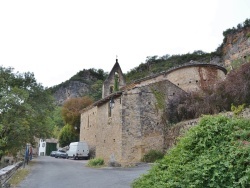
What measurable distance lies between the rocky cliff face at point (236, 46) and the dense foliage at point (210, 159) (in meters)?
41.7

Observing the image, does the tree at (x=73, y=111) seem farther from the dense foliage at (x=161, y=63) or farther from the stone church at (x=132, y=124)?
the stone church at (x=132, y=124)

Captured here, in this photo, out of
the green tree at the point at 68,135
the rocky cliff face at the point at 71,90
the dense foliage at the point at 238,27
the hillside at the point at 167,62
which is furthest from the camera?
the rocky cliff face at the point at 71,90

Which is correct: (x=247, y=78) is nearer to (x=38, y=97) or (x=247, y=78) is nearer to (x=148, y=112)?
(x=148, y=112)

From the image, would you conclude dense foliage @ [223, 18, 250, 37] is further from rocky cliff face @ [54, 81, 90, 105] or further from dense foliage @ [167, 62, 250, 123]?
rocky cliff face @ [54, 81, 90, 105]

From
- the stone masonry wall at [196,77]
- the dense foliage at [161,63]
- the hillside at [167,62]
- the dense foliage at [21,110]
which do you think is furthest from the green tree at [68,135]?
the stone masonry wall at [196,77]

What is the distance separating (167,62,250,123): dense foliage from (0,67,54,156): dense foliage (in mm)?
13047

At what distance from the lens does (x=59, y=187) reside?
1173 cm

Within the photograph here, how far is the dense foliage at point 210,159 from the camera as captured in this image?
5.40 meters

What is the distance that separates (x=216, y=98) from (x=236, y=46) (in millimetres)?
34001

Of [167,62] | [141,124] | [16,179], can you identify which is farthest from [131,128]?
[167,62]

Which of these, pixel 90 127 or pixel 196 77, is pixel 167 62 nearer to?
pixel 90 127

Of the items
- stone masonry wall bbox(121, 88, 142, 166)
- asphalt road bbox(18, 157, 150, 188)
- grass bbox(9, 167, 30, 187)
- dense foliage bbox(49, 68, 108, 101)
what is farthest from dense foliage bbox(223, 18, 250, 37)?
grass bbox(9, 167, 30, 187)

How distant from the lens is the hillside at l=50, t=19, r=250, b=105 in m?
49.0

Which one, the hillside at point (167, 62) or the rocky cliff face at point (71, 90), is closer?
the hillside at point (167, 62)
